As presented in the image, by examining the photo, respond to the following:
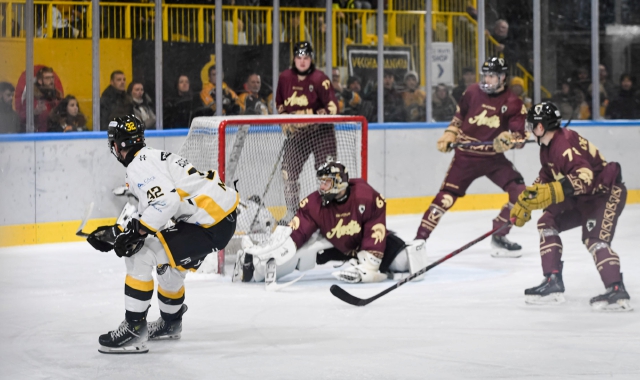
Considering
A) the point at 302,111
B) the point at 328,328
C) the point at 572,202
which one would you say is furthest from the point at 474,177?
the point at 328,328

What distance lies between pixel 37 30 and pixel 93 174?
3.67ft

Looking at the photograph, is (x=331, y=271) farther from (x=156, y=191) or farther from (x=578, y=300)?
(x=156, y=191)

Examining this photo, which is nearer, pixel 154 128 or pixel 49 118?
pixel 49 118

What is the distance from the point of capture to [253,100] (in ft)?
28.2

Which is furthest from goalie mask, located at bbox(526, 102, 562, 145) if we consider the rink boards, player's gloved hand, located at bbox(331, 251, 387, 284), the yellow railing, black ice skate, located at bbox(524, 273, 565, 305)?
the yellow railing

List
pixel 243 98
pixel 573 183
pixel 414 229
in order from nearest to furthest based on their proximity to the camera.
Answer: pixel 573 183 → pixel 414 229 → pixel 243 98

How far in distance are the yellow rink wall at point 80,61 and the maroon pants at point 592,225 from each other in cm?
391

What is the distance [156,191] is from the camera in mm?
4004

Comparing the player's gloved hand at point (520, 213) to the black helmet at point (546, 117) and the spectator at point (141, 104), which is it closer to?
the black helmet at point (546, 117)

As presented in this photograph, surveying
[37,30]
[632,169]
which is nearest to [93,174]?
[37,30]

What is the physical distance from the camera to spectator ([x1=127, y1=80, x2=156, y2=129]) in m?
8.05

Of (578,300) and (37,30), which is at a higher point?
(37,30)

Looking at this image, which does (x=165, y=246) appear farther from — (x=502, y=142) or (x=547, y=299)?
(x=502, y=142)

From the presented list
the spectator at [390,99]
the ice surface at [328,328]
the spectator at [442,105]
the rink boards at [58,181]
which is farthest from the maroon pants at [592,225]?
the spectator at [442,105]
